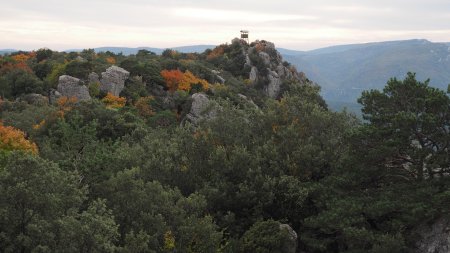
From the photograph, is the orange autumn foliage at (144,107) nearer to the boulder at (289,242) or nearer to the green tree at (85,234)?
the boulder at (289,242)

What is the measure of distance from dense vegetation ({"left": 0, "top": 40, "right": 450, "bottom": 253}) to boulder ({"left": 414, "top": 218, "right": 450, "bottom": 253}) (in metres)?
0.43

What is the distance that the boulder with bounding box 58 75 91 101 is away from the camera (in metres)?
56.5

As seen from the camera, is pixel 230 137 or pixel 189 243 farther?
pixel 230 137

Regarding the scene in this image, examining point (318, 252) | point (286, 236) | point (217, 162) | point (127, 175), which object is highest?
point (127, 175)

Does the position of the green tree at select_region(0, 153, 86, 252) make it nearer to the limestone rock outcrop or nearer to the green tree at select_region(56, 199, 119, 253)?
the green tree at select_region(56, 199, 119, 253)

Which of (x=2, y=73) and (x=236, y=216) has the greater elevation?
(x=2, y=73)

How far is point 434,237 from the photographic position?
22.4 meters

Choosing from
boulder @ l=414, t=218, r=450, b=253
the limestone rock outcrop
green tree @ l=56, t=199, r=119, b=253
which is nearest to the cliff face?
the limestone rock outcrop

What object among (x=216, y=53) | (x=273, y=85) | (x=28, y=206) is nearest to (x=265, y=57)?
(x=273, y=85)

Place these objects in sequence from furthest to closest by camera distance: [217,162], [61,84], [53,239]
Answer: [61,84], [217,162], [53,239]

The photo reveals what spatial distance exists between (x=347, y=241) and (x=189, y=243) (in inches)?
370

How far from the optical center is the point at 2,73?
64.2 meters

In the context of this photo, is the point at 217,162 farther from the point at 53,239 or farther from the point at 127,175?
the point at 53,239

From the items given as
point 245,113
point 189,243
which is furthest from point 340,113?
point 189,243
